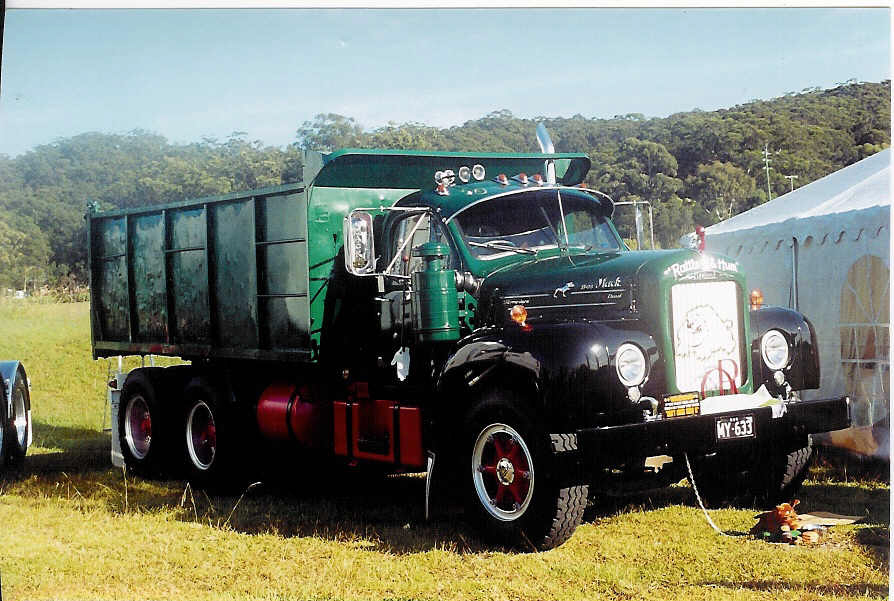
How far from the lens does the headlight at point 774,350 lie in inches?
267

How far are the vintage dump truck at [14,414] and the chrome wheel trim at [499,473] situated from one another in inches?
177

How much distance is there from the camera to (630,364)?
6.07 meters

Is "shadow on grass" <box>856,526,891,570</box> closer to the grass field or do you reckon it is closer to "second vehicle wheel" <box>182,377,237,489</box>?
the grass field

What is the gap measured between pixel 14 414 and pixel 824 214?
693cm

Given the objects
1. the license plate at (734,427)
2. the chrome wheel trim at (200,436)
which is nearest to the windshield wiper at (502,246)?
the license plate at (734,427)

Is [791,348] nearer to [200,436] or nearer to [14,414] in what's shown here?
[200,436]

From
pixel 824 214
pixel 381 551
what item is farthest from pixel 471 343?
pixel 824 214

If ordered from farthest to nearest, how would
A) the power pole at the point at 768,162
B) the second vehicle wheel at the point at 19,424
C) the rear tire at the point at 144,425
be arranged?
the rear tire at the point at 144,425 → the power pole at the point at 768,162 → the second vehicle wheel at the point at 19,424

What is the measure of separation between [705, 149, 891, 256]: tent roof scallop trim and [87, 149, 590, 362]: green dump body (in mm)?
1712

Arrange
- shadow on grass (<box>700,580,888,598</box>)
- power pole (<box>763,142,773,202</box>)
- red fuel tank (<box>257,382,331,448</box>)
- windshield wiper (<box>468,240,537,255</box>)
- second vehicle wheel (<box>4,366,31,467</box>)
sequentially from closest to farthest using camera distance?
shadow on grass (<box>700,580,888,598</box>)
windshield wiper (<box>468,240,537,255</box>)
red fuel tank (<box>257,382,331,448</box>)
second vehicle wheel (<box>4,366,31,467</box>)
power pole (<box>763,142,773,202</box>)

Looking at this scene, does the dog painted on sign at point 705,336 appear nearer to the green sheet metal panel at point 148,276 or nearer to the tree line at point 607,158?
the tree line at point 607,158

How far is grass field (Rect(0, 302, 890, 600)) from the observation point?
20.0ft

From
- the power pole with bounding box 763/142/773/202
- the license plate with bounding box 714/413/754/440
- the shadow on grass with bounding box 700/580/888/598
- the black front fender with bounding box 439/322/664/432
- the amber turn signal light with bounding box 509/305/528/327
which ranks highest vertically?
the power pole with bounding box 763/142/773/202

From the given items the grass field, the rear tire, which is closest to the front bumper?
the grass field
